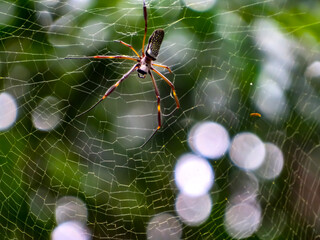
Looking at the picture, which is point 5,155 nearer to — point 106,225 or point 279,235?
point 106,225

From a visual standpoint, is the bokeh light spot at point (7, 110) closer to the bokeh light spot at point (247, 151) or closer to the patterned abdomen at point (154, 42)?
the patterned abdomen at point (154, 42)

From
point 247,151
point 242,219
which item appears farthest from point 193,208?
point 247,151

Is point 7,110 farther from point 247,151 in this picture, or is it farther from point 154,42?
point 247,151

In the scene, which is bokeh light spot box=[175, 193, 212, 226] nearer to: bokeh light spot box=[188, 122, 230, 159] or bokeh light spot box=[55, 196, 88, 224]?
bokeh light spot box=[188, 122, 230, 159]

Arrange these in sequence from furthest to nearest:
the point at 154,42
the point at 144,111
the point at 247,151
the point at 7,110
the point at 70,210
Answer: the point at 247,151, the point at 144,111, the point at 70,210, the point at 7,110, the point at 154,42

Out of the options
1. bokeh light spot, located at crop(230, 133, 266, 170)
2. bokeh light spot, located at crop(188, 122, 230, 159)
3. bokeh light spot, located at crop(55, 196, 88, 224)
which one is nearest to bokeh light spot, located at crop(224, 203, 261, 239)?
bokeh light spot, located at crop(230, 133, 266, 170)

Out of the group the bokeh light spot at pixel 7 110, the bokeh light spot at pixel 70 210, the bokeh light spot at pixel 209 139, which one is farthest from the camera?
the bokeh light spot at pixel 209 139

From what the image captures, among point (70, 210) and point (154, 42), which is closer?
point (154, 42)

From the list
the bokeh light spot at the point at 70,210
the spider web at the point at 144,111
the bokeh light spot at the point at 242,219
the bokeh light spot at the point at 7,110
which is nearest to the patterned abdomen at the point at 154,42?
the spider web at the point at 144,111
